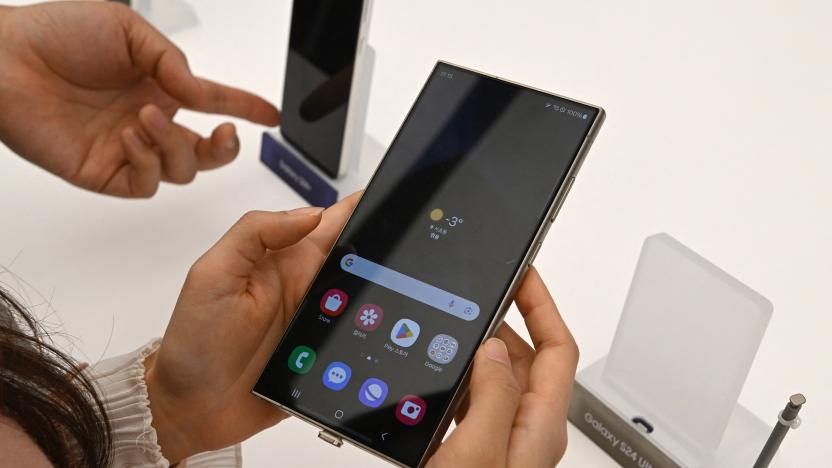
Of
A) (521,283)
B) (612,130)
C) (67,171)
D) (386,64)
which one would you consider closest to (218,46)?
(386,64)

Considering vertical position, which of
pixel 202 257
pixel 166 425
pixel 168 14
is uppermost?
pixel 168 14

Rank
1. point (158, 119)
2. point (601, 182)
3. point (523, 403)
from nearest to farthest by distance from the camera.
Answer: point (523, 403) → point (158, 119) → point (601, 182)

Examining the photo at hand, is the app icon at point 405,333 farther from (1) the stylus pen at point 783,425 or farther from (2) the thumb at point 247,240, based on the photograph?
(1) the stylus pen at point 783,425

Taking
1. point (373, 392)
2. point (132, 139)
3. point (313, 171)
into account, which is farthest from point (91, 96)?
point (373, 392)

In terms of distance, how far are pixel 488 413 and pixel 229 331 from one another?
18 centimetres

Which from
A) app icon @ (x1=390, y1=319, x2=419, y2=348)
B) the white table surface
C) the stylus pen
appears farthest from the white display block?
the stylus pen

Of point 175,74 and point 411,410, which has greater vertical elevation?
point 175,74

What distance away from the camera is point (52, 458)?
38 cm

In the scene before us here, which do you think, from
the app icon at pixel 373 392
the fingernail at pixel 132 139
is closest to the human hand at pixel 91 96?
the fingernail at pixel 132 139

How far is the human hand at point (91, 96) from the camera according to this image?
750 mm

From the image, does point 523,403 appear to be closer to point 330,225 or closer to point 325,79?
point 330,225

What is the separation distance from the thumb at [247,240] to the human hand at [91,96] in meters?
0.26

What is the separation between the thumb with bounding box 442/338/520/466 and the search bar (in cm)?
4

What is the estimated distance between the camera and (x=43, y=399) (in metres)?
0.37
